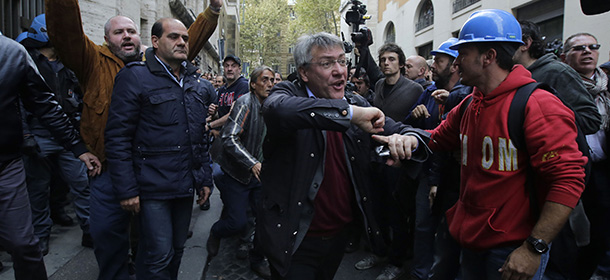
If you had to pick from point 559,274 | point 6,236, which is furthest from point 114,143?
point 559,274

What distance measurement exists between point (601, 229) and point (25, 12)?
27.4 ft

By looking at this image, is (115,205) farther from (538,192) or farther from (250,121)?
(538,192)

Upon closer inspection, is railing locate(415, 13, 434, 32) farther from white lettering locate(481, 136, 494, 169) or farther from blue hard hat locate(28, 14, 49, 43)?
white lettering locate(481, 136, 494, 169)

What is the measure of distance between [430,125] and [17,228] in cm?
345

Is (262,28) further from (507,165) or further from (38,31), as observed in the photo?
(507,165)

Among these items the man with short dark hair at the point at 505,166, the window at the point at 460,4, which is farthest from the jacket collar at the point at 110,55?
the window at the point at 460,4

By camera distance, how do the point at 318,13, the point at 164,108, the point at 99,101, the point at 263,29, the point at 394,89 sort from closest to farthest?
the point at 164,108 → the point at 99,101 → the point at 394,89 → the point at 318,13 → the point at 263,29

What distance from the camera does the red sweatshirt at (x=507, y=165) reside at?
1.78 m

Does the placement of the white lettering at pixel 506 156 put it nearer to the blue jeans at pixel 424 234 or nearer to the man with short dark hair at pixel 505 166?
the man with short dark hair at pixel 505 166

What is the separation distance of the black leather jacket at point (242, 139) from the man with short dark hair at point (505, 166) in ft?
7.16

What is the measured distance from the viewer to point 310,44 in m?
2.12

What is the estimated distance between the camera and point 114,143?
2736mm

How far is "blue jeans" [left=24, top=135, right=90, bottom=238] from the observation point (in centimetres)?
419

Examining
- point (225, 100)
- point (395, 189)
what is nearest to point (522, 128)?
point (395, 189)
